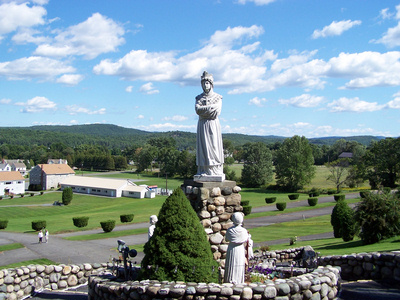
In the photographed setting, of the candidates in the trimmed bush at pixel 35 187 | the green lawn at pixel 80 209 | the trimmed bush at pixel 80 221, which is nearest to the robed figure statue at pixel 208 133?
the trimmed bush at pixel 80 221

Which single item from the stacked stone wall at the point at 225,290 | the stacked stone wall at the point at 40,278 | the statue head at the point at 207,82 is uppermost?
the statue head at the point at 207,82

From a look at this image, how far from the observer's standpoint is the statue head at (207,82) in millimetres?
10580

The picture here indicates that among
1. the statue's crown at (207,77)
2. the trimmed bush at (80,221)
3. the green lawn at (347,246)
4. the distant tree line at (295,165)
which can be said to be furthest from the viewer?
the distant tree line at (295,165)

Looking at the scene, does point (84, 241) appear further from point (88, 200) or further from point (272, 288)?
point (88, 200)

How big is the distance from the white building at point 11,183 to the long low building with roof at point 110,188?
1154 centimetres

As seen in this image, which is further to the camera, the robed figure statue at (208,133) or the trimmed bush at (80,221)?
the trimmed bush at (80,221)

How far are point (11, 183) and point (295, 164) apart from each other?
58080mm

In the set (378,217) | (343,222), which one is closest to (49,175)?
(343,222)

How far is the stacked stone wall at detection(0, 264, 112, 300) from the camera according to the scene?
11.5 meters

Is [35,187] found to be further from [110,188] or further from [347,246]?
[347,246]

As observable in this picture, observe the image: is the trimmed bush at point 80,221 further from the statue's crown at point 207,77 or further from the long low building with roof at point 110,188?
the long low building with roof at point 110,188

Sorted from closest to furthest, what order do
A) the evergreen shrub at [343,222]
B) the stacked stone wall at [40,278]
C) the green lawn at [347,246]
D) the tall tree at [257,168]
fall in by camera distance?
1. the stacked stone wall at [40,278]
2. the green lawn at [347,246]
3. the evergreen shrub at [343,222]
4. the tall tree at [257,168]

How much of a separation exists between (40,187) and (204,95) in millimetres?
84232

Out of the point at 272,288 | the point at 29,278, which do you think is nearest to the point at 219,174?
the point at 272,288
